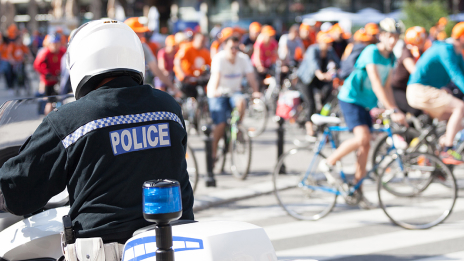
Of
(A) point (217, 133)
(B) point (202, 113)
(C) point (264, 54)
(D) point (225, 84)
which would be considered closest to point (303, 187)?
(A) point (217, 133)

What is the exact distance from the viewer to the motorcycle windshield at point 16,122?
2.97 m

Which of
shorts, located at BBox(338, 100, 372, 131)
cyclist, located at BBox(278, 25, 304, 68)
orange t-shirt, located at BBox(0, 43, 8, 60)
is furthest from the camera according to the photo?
orange t-shirt, located at BBox(0, 43, 8, 60)

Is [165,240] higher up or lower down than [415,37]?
higher up

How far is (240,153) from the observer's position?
25.7 ft

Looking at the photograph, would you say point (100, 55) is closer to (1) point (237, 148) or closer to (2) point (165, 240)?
(2) point (165, 240)

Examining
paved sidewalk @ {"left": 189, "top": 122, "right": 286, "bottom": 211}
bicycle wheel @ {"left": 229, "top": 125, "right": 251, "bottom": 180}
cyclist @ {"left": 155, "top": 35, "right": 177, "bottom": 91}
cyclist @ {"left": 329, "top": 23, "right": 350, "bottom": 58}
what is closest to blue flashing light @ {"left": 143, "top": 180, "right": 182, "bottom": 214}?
paved sidewalk @ {"left": 189, "top": 122, "right": 286, "bottom": 211}

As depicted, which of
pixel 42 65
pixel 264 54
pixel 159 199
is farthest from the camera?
pixel 264 54

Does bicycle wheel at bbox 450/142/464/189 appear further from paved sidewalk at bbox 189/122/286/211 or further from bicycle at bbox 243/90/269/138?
bicycle at bbox 243/90/269/138

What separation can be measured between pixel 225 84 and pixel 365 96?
2.71 meters

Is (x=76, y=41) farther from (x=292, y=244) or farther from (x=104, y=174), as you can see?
(x=292, y=244)

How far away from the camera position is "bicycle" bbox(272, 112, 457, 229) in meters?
5.54

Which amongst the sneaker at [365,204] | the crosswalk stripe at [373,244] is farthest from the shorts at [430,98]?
the crosswalk stripe at [373,244]

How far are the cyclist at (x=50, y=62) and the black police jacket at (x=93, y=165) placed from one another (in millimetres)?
8813

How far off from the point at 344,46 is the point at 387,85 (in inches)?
359
